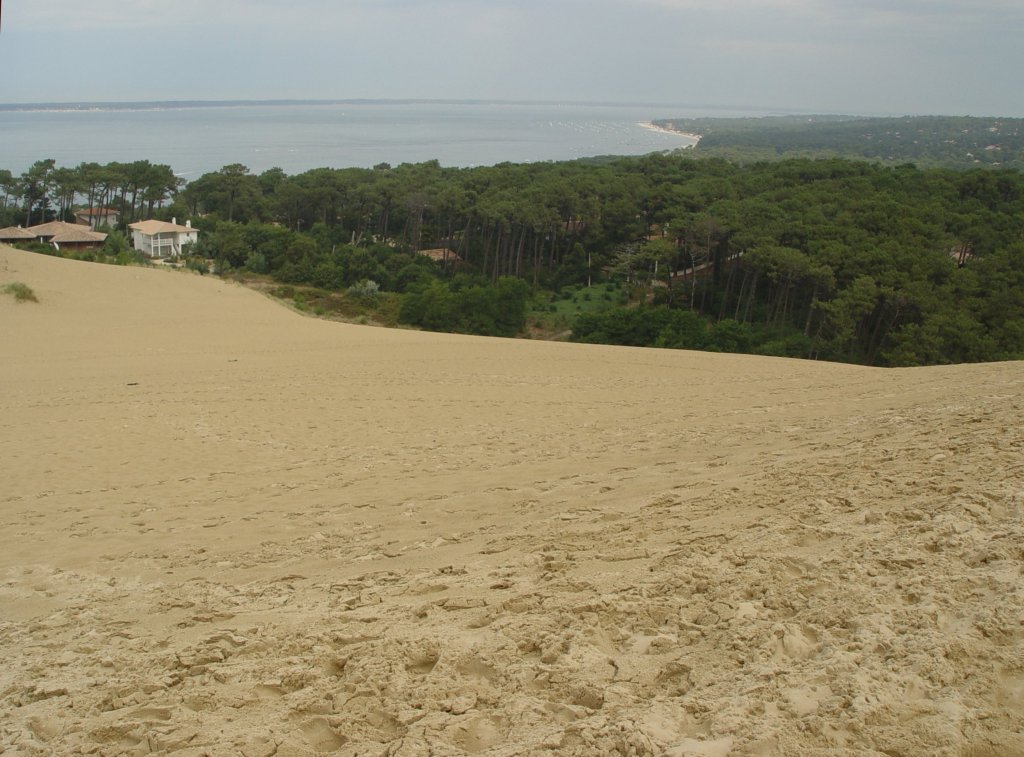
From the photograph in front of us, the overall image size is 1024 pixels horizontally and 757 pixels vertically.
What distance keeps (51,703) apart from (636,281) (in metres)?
37.5

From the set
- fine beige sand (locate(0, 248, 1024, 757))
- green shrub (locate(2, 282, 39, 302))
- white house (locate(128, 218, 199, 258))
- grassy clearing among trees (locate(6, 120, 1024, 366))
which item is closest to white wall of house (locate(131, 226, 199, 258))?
white house (locate(128, 218, 199, 258))

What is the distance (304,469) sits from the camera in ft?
27.9

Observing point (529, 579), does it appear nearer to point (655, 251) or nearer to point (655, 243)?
point (655, 251)

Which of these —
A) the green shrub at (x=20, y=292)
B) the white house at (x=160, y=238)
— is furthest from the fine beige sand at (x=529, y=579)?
the white house at (x=160, y=238)

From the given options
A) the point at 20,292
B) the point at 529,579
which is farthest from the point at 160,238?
the point at 529,579

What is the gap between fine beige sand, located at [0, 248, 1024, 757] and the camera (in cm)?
320

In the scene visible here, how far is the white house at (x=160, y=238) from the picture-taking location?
46000 millimetres

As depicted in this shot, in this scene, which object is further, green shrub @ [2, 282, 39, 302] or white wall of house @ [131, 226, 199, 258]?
white wall of house @ [131, 226, 199, 258]

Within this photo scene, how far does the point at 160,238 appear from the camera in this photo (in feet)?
152

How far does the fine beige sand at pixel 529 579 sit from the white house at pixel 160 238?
38.3m

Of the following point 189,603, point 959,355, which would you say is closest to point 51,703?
point 189,603

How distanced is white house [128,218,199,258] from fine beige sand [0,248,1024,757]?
38.3 meters

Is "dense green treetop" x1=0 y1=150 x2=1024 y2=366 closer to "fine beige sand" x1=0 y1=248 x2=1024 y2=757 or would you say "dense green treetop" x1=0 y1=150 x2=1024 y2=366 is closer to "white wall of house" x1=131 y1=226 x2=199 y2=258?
"white wall of house" x1=131 y1=226 x2=199 y2=258

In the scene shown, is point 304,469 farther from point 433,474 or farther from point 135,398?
point 135,398
